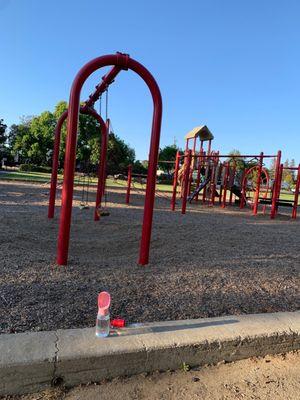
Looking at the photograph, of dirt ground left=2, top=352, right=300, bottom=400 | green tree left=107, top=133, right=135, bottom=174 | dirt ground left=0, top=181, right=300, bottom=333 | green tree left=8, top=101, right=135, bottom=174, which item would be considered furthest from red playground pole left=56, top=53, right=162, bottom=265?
green tree left=8, top=101, right=135, bottom=174

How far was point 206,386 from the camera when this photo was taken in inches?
94.7

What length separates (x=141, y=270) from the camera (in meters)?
4.31

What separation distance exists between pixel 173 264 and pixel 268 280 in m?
1.07

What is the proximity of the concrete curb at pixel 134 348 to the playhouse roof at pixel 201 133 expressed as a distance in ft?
64.1

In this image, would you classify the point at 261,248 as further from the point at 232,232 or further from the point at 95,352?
the point at 95,352

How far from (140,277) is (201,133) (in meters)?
19.3

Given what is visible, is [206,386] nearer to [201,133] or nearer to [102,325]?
[102,325]

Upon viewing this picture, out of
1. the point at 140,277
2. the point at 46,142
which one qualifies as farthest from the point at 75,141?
the point at 46,142

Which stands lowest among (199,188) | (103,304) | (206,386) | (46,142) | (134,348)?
(206,386)

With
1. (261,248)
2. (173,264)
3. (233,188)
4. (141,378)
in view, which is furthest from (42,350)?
(233,188)

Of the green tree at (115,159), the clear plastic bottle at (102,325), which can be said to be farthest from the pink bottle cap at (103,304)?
the green tree at (115,159)

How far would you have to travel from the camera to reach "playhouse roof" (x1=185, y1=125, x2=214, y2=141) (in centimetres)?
2196

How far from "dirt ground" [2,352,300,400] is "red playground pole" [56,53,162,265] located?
6.87 feet

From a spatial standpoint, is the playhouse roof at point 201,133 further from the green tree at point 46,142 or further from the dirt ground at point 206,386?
the green tree at point 46,142
